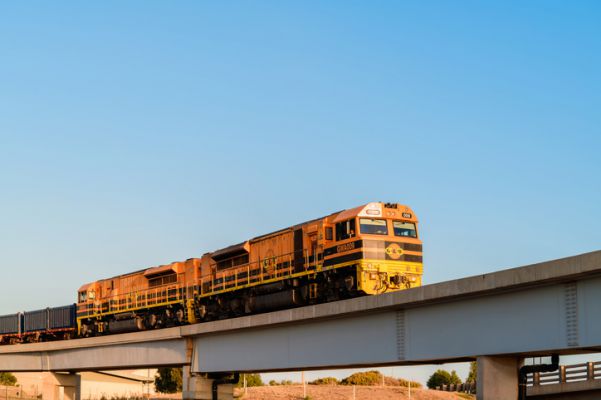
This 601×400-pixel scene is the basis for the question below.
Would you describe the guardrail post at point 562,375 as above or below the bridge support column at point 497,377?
below

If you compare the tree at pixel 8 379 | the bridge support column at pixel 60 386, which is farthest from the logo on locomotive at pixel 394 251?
the tree at pixel 8 379

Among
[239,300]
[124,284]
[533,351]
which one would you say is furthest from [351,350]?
[124,284]

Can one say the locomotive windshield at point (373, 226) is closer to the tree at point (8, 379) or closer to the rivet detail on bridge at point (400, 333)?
the rivet detail on bridge at point (400, 333)

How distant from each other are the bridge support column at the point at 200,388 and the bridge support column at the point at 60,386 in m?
15.8

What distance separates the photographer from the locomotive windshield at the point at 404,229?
3110 cm

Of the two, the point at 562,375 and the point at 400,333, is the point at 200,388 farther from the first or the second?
the point at 562,375

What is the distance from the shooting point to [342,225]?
30766 millimetres

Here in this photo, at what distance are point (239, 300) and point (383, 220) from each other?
8.50 m

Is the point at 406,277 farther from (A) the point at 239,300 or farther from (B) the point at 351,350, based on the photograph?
(A) the point at 239,300

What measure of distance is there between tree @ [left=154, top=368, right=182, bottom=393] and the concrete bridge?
49673 millimetres

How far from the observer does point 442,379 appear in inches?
3920

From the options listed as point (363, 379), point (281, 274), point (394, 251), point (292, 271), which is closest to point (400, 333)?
point (394, 251)

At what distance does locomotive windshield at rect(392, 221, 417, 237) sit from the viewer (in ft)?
102

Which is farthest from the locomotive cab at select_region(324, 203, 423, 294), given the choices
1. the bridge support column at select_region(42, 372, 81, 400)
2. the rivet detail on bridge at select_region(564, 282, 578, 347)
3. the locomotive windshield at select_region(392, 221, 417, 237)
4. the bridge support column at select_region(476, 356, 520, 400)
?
the bridge support column at select_region(42, 372, 81, 400)
